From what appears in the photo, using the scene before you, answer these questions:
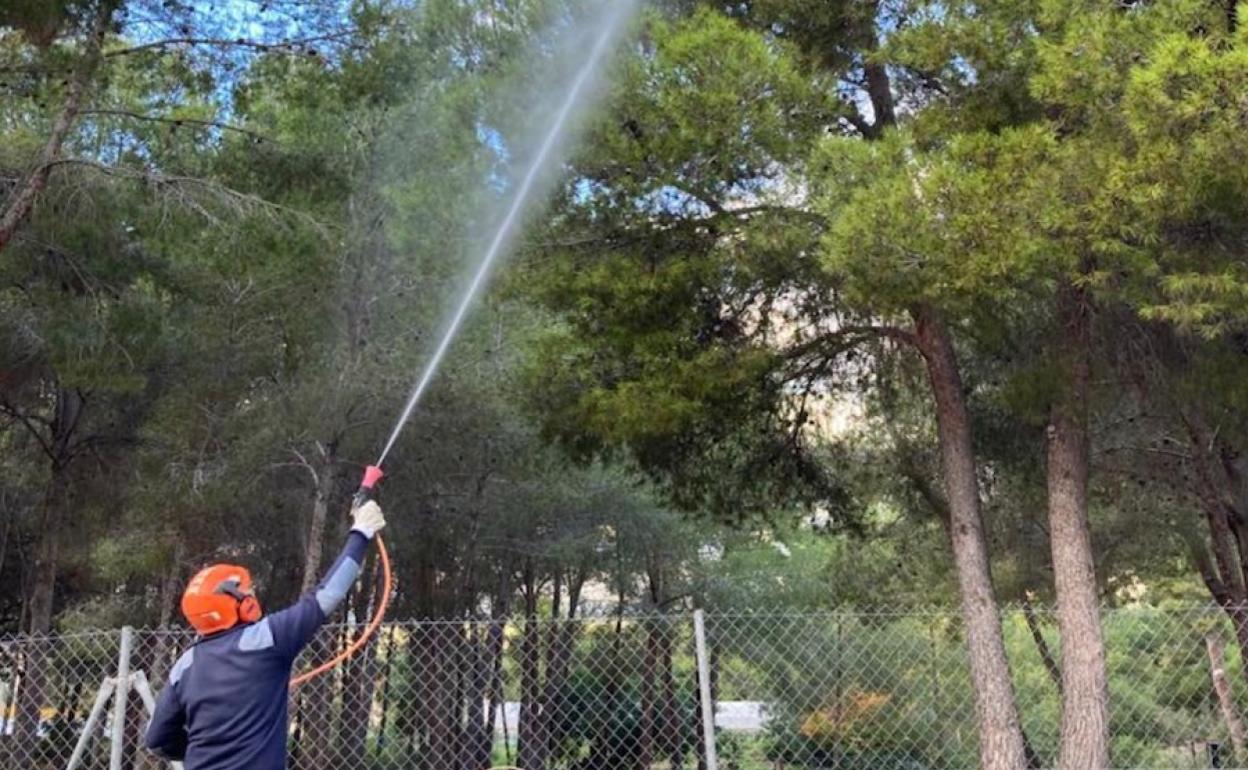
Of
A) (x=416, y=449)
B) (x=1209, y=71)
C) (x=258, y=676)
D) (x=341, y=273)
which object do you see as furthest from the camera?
(x=416, y=449)

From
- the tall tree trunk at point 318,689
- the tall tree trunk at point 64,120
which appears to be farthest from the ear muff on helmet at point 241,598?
the tall tree trunk at point 64,120

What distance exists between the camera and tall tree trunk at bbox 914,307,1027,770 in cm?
662

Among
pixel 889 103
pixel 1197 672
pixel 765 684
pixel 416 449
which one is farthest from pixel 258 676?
pixel 1197 672

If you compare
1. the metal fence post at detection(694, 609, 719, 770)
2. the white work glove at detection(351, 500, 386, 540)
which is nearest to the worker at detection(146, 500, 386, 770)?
the white work glove at detection(351, 500, 386, 540)

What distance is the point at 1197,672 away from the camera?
16.9m

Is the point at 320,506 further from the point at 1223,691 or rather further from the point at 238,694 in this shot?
the point at 1223,691

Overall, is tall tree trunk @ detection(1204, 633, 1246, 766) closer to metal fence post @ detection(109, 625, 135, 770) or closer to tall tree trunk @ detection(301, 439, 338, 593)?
tall tree trunk @ detection(301, 439, 338, 593)

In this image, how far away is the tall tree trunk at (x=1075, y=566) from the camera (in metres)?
6.38

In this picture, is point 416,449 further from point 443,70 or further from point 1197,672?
point 1197,672

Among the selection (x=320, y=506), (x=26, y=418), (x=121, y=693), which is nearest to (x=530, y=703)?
(x=320, y=506)

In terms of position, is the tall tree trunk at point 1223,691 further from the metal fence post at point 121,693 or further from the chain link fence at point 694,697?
the metal fence post at point 121,693

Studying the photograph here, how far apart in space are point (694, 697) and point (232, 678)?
6273mm

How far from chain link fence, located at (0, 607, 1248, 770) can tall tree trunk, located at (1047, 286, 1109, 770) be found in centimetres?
134

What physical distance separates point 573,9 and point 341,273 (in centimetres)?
569
